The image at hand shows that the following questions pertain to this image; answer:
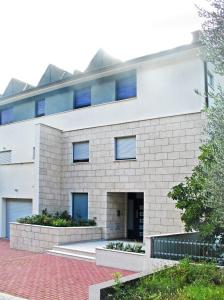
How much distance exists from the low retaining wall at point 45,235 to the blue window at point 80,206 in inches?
61.3

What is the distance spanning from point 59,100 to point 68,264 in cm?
1027

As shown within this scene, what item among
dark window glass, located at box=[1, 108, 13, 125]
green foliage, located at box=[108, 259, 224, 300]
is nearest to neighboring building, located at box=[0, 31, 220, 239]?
dark window glass, located at box=[1, 108, 13, 125]

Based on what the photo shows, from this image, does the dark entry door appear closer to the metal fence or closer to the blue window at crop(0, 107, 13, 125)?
the metal fence

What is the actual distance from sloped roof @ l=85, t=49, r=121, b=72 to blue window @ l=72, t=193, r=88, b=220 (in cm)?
704

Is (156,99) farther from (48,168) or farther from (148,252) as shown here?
(148,252)

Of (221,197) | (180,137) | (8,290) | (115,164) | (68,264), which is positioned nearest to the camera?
(221,197)

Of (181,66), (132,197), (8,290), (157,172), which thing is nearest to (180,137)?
(157,172)

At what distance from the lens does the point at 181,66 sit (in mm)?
15836

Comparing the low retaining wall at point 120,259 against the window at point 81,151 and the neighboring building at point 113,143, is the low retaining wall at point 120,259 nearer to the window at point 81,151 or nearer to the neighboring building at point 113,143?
the neighboring building at point 113,143

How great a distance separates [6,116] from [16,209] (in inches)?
258

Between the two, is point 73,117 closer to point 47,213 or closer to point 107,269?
point 47,213

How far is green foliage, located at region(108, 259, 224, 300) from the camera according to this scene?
7100 millimetres

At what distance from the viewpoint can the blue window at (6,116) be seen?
24.3m

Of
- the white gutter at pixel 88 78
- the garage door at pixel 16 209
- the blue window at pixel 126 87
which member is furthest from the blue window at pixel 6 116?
the blue window at pixel 126 87
